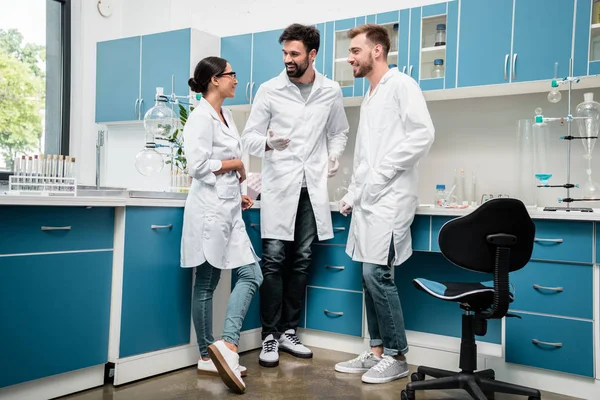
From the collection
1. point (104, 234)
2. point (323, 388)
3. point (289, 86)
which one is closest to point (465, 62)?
point (289, 86)

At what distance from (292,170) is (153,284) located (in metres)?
0.89

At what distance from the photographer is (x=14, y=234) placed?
2.13 metres

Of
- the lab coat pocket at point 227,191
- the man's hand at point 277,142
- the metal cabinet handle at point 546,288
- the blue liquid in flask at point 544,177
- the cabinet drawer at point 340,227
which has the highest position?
Result: the man's hand at point 277,142

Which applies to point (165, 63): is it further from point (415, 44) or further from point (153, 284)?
point (153, 284)

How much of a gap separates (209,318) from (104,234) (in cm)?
60

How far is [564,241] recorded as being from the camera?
2.54 m

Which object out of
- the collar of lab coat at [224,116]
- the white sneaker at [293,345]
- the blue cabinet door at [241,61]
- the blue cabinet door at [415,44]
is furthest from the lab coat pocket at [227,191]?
the blue cabinet door at [241,61]

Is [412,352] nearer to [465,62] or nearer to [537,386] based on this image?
[537,386]

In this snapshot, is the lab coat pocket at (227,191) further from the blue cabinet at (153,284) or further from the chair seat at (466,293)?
the chair seat at (466,293)

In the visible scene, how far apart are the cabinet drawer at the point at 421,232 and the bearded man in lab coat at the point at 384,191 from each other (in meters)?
0.10

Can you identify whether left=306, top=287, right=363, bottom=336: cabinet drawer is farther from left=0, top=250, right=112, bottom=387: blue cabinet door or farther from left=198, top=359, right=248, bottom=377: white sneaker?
left=0, top=250, right=112, bottom=387: blue cabinet door

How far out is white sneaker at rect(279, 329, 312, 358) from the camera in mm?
3080

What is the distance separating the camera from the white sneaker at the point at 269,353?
9.51 feet

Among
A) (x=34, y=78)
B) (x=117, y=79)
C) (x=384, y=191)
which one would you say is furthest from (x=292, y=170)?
(x=34, y=78)
